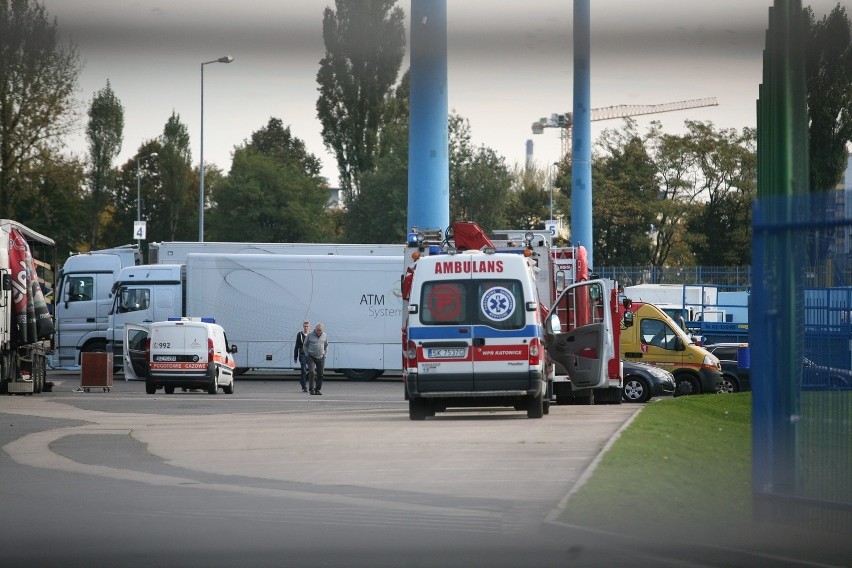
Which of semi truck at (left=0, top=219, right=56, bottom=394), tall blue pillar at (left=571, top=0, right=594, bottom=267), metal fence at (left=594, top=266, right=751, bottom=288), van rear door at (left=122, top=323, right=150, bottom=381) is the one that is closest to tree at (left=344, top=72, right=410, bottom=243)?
metal fence at (left=594, top=266, right=751, bottom=288)

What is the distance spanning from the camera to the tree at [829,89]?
23.8 ft

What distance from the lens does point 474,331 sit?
2138 centimetres

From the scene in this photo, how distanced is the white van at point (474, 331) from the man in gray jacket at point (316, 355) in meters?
12.8

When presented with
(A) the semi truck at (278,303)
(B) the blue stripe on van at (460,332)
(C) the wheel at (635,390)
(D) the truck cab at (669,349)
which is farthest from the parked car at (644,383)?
(A) the semi truck at (278,303)

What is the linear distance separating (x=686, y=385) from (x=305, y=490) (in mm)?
22176

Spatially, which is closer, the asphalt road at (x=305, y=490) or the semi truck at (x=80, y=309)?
the asphalt road at (x=305, y=490)

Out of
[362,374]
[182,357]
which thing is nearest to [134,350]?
[182,357]

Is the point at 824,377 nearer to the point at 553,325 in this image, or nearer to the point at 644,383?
the point at 553,325

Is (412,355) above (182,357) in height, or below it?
above

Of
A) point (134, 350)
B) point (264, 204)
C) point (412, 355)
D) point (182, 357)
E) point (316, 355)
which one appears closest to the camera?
point (412, 355)

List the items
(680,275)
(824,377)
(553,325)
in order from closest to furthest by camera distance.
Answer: (824,377), (553,325), (680,275)

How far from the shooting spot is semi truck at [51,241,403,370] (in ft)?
146

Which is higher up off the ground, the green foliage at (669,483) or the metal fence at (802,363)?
the metal fence at (802,363)

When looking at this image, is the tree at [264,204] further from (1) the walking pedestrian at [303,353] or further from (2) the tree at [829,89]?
(2) the tree at [829,89]
